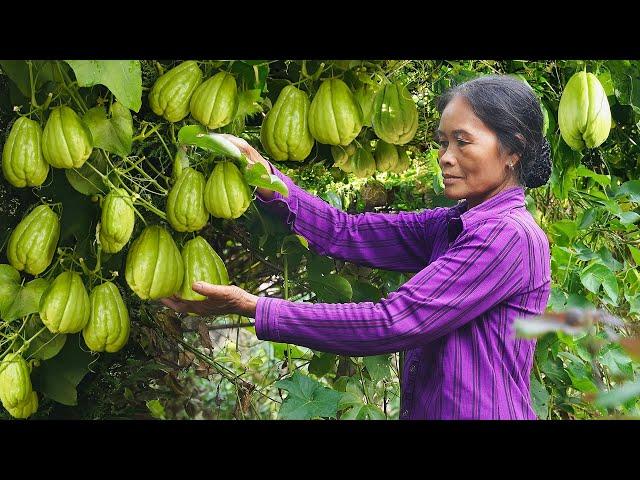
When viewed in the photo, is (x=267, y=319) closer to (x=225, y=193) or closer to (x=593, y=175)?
(x=225, y=193)

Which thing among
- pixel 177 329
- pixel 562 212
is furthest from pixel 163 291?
pixel 562 212

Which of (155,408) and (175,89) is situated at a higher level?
(175,89)

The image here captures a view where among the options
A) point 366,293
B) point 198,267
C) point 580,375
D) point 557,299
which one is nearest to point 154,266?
point 198,267

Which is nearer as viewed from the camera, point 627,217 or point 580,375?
point 627,217

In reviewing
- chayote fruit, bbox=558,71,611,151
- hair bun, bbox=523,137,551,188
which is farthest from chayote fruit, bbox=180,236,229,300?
chayote fruit, bbox=558,71,611,151

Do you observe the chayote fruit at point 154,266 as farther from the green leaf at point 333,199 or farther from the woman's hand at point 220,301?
the green leaf at point 333,199

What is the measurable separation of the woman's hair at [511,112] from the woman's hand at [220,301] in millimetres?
589

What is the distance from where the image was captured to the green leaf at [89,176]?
4.85 feet

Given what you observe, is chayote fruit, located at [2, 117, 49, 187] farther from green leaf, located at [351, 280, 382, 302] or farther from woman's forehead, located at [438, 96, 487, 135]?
green leaf, located at [351, 280, 382, 302]

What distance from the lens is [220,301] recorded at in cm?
145

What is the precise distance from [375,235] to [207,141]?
0.66 metres

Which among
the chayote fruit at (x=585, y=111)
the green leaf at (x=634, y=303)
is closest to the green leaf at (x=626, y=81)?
the chayote fruit at (x=585, y=111)

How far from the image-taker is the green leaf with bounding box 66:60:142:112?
1.30m
